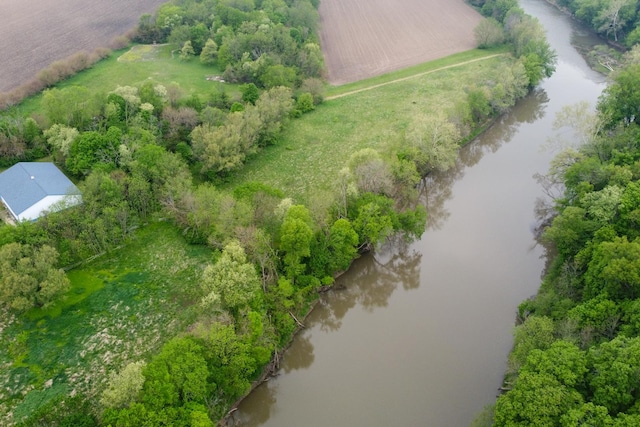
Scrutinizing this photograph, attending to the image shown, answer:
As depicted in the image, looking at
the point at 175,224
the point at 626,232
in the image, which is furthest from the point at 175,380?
the point at 626,232

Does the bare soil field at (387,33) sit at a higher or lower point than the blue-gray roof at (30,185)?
higher

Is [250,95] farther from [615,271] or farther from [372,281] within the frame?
[615,271]

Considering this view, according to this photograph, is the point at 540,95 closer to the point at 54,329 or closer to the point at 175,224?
the point at 175,224

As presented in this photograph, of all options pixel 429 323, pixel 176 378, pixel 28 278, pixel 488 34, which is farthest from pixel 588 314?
pixel 488 34

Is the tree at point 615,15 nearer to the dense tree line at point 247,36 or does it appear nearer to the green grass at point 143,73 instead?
the dense tree line at point 247,36

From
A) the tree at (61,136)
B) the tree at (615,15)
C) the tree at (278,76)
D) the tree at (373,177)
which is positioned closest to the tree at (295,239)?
the tree at (373,177)
